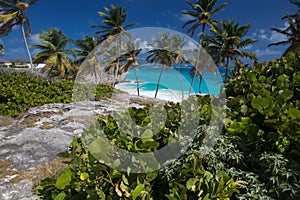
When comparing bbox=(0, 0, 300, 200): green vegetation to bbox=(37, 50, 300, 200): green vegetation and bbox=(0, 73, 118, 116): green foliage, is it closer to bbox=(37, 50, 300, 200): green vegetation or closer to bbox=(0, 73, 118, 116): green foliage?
bbox=(37, 50, 300, 200): green vegetation

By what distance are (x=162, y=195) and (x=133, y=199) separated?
0.22 meters

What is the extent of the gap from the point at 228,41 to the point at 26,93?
21.5 m

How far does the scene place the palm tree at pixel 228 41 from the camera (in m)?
25.0

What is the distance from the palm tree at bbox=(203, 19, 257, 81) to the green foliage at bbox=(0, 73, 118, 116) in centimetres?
1813

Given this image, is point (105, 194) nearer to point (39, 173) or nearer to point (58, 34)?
point (39, 173)

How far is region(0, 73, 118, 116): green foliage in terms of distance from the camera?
33.0 feet

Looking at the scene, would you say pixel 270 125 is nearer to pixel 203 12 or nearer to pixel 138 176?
pixel 138 176

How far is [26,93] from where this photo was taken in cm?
1059

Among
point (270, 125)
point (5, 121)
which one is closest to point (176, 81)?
point (5, 121)

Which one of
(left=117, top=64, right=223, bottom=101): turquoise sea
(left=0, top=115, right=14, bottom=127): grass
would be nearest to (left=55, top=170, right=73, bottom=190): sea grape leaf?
(left=117, top=64, right=223, bottom=101): turquoise sea

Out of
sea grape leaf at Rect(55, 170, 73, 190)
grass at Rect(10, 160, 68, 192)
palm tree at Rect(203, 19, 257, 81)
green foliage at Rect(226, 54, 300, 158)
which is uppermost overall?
palm tree at Rect(203, 19, 257, 81)

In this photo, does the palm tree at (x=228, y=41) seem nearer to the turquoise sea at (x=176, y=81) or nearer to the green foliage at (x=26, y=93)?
the turquoise sea at (x=176, y=81)

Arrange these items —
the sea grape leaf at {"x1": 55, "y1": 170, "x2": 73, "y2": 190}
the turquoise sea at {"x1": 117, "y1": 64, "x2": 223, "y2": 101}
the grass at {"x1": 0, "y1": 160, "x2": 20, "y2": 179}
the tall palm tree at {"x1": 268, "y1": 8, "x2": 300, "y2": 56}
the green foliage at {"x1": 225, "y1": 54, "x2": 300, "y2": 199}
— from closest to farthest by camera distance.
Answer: the green foliage at {"x1": 225, "y1": 54, "x2": 300, "y2": 199} → the sea grape leaf at {"x1": 55, "y1": 170, "x2": 73, "y2": 190} → the turquoise sea at {"x1": 117, "y1": 64, "x2": 223, "y2": 101} → the grass at {"x1": 0, "y1": 160, "x2": 20, "y2": 179} → the tall palm tree at {"x1": 268, "y1": 8, "x2": 300, "y2": 56}

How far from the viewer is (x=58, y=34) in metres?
27.5
